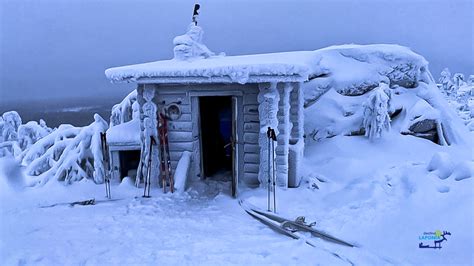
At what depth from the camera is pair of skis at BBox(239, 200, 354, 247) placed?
5445mm

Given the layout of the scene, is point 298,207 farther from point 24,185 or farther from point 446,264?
point 24,185

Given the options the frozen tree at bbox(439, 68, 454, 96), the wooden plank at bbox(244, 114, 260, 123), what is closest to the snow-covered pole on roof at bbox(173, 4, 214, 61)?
the wooden plank at bbox(244, 114, 260, 123)

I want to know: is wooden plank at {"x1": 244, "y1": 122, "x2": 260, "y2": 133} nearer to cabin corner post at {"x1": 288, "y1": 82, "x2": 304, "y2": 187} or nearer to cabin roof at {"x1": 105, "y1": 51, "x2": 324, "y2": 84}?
cabin corner post at {"x1": 288, "y1": 82, "x2": 304, "y2": 187}

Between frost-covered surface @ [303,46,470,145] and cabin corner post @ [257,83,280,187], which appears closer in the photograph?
cabin corner post @ [257,83,280,187]

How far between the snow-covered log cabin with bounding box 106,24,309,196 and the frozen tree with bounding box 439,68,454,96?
3158 cm

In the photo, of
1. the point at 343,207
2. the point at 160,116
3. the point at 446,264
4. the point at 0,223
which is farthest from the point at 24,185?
the point at 446,264

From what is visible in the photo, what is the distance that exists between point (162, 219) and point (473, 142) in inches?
444

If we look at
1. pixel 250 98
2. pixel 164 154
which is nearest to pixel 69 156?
pixel 164 154

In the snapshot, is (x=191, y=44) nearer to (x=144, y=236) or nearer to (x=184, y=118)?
(x=184, y=118)

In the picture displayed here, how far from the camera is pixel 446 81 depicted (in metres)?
→ 33.7

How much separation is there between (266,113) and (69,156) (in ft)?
21.2

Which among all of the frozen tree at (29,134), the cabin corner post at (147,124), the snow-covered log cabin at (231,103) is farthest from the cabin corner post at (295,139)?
the frozen tree at (29,134)

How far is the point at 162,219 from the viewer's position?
6.45m

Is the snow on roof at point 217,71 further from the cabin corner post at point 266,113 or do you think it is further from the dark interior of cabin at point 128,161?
the dark interior of cabin at point 128,161
